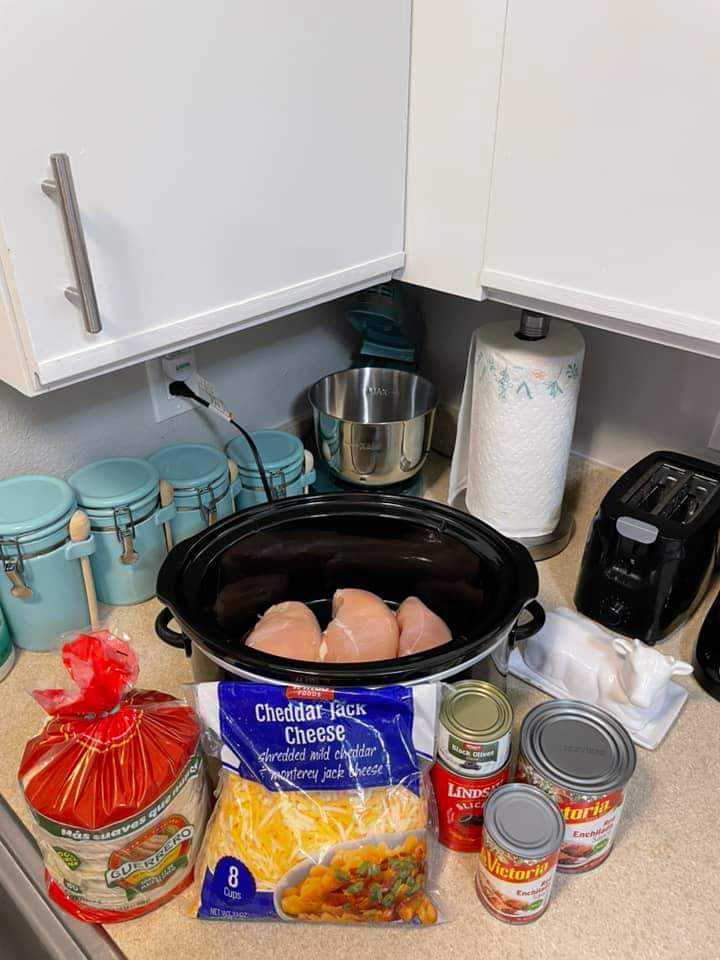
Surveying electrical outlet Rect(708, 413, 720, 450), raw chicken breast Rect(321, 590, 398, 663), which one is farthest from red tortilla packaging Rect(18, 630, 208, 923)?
electrical outlet Rect(708, 413, 720, 450)

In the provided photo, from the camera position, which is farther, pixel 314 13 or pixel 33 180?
pixel 314 13

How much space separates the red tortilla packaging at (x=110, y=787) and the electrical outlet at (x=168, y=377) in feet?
1.54

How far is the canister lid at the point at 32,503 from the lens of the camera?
824 millimetres

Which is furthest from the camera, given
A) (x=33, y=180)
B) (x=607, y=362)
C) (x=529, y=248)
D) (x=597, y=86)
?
(x=607, y=362)

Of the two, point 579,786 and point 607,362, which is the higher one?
point 607,362

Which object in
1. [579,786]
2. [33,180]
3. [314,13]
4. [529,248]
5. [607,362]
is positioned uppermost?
[314,13]

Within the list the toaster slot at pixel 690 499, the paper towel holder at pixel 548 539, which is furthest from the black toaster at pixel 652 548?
the paper towel holder at pixel 548 539

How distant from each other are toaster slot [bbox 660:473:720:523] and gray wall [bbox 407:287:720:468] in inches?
5.5

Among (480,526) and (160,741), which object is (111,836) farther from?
(480,526)

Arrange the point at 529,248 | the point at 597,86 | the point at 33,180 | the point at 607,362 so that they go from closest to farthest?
the point at 33,180 → the point at 597,86 → the point at 529,248 → the point at 607,362

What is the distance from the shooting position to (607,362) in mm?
1111

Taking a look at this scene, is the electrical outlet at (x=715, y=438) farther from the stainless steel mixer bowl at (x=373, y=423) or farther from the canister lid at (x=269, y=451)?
the canister lid at (x=269, y=451)

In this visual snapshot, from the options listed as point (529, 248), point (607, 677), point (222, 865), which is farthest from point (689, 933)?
point (529, 248)

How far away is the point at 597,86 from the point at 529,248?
0.16 m
